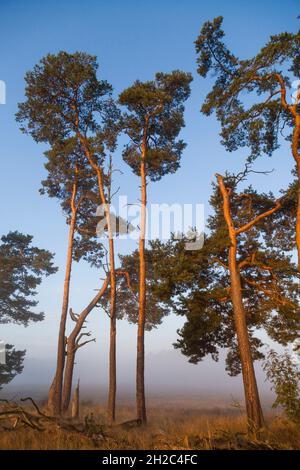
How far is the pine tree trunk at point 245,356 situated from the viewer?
9219mm

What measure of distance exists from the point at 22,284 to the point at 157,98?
18228mm

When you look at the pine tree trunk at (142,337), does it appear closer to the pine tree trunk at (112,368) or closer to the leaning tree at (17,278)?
the pine tree trunk at (112,368)

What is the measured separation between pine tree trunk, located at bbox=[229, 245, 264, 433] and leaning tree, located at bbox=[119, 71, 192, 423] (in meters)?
4.97

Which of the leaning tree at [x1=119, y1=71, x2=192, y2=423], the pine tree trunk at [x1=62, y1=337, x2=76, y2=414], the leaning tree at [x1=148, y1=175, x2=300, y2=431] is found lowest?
the pine tree trunk at [x1=62, y1=337, x2=76, y2=414]

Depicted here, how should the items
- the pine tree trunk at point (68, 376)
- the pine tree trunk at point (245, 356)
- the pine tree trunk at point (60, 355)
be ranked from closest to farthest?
the pine tree trunk at point (245, 356), the pine tree trunk at point (60, 355), the pine tree trunk at point (68, 376)

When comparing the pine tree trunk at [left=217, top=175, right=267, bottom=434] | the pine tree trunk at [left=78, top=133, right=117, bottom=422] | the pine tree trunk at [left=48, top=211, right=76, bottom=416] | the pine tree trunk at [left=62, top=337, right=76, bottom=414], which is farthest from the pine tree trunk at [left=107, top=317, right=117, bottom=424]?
the pine tree trunk at [left=217, top=175, right=267, bottom=434]

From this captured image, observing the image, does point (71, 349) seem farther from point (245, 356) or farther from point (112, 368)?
point (245, 356)

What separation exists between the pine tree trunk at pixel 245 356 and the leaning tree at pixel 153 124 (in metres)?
4.97

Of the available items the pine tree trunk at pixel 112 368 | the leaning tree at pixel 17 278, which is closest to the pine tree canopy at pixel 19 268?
the leaning tree at pixel 17 278

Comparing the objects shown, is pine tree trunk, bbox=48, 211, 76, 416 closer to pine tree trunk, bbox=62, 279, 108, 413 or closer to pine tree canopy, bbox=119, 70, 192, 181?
pine tree trunk, bbox=62, 279, 108, 413

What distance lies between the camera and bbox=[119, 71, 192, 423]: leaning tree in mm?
14962

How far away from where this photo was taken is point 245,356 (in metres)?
10.0
